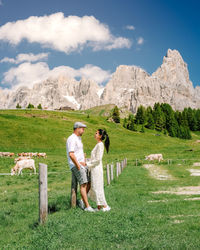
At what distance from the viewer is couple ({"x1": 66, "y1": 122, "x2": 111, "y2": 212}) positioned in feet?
29.0

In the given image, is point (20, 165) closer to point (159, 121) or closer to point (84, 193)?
point (84, 193)

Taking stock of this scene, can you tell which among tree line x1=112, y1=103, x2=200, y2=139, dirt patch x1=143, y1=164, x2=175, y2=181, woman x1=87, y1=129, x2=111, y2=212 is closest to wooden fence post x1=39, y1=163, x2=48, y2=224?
woman x1=87, y1=129, x2=111, y2=212

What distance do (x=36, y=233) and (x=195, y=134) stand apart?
14447 cm

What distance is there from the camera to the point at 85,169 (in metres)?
9.30

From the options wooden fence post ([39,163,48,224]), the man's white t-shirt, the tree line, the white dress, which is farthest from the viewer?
the tree line

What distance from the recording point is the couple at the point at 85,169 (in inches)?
348

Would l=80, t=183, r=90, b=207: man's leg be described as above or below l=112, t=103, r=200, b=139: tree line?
below

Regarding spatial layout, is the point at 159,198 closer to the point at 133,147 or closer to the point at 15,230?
the point at 15,230

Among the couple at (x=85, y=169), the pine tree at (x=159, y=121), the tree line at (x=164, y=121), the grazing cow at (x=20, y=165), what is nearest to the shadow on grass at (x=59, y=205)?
the couple at (x=85, y=169)

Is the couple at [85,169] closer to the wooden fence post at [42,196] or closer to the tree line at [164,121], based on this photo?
the wooden fence post at [42,196]

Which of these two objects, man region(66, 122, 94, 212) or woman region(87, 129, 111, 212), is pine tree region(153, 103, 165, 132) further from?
man region(66, 122, 94, 212)

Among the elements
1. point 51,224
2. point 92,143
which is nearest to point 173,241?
point 51,224

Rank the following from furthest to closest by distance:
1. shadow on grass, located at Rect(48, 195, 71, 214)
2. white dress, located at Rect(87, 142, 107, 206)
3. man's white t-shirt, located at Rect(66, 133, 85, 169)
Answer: shadow on grass, located at Rect(48, 195, 71, 214)
white dress, located at Rect(87, 142, 107, 206)
man's white t-shirt, located at Rect(66, 133, 85, 169)

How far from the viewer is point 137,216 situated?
26.3ft
